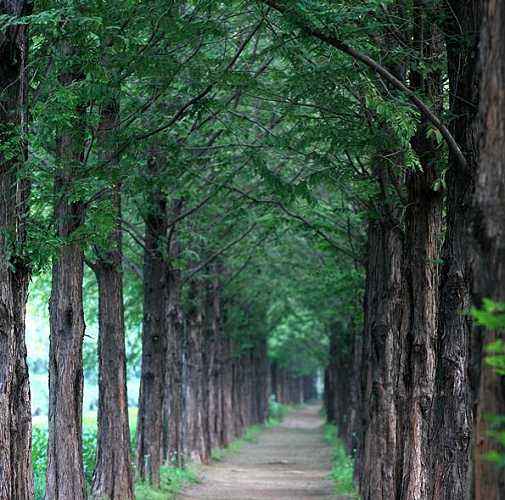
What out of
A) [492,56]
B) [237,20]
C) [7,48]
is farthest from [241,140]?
[492,56]

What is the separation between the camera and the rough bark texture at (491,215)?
5.89 meters

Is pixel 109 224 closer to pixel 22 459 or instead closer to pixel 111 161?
pixel 111 161

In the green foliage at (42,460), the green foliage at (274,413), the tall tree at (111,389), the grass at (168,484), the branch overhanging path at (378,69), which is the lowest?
the green foliage at (274,413)

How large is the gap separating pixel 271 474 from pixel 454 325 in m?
19.5

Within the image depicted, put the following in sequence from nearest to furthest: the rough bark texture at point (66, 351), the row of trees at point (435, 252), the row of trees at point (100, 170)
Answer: the row of trees at point (435, 252), the row of trees at point (100, 170), the rough bark texture at point (66, 351)

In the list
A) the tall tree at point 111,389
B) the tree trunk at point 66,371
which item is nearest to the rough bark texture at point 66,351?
the tree trunk at point 66,371

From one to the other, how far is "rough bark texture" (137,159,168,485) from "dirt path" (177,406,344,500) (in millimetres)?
1110

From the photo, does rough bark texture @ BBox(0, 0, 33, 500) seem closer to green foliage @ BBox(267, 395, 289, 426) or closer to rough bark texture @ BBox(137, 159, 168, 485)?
rough bark texture @ BBox(137, 159, 168, 485)

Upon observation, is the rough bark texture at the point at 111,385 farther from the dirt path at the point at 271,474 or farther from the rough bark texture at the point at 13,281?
the rough bark texture at the point at 13,281

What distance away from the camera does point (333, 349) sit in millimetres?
47938

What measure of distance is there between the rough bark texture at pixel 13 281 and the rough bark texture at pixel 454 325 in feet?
14.1

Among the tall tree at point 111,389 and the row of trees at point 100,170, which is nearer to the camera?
the row of trees at point 100,170

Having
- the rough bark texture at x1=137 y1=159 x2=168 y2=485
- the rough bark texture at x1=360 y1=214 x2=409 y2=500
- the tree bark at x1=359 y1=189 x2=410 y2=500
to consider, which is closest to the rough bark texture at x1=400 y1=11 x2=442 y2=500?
the tree bark at x1=359 y1=189 x2=410 y2=500

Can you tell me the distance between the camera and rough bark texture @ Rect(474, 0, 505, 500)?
5887 mm
